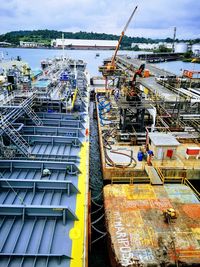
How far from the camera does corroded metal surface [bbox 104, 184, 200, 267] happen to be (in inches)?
417

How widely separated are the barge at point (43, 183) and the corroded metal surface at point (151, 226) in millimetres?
2606

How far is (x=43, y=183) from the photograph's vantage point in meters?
11.7

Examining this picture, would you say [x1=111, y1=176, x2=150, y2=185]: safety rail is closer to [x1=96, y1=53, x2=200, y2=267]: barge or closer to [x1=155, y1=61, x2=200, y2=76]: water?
[x1=96, y1=53, x2=200, y2=267]: barge

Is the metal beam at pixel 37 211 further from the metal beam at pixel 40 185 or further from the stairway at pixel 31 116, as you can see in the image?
the stairway at pixel 31 116

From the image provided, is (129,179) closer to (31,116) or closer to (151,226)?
(151,226)

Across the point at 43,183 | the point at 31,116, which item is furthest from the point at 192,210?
the point at 31,116

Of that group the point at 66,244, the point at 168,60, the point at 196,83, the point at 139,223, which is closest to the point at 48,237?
the point at 66,244

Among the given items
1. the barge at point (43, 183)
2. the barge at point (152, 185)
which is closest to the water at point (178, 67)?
the barge at point (152, 185)

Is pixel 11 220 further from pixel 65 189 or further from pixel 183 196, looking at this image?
pixel 183 196

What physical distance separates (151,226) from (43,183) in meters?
6.54

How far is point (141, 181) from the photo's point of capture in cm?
1709

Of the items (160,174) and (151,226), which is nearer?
(151,226)

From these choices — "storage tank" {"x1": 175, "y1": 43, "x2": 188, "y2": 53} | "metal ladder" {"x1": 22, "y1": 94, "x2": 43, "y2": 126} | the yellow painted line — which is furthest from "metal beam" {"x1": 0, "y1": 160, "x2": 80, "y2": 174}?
"storage tank" {"x1": 175, "y1": 43, "x2": 188, "y2": 53}

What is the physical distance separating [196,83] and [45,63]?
36.8 metres
